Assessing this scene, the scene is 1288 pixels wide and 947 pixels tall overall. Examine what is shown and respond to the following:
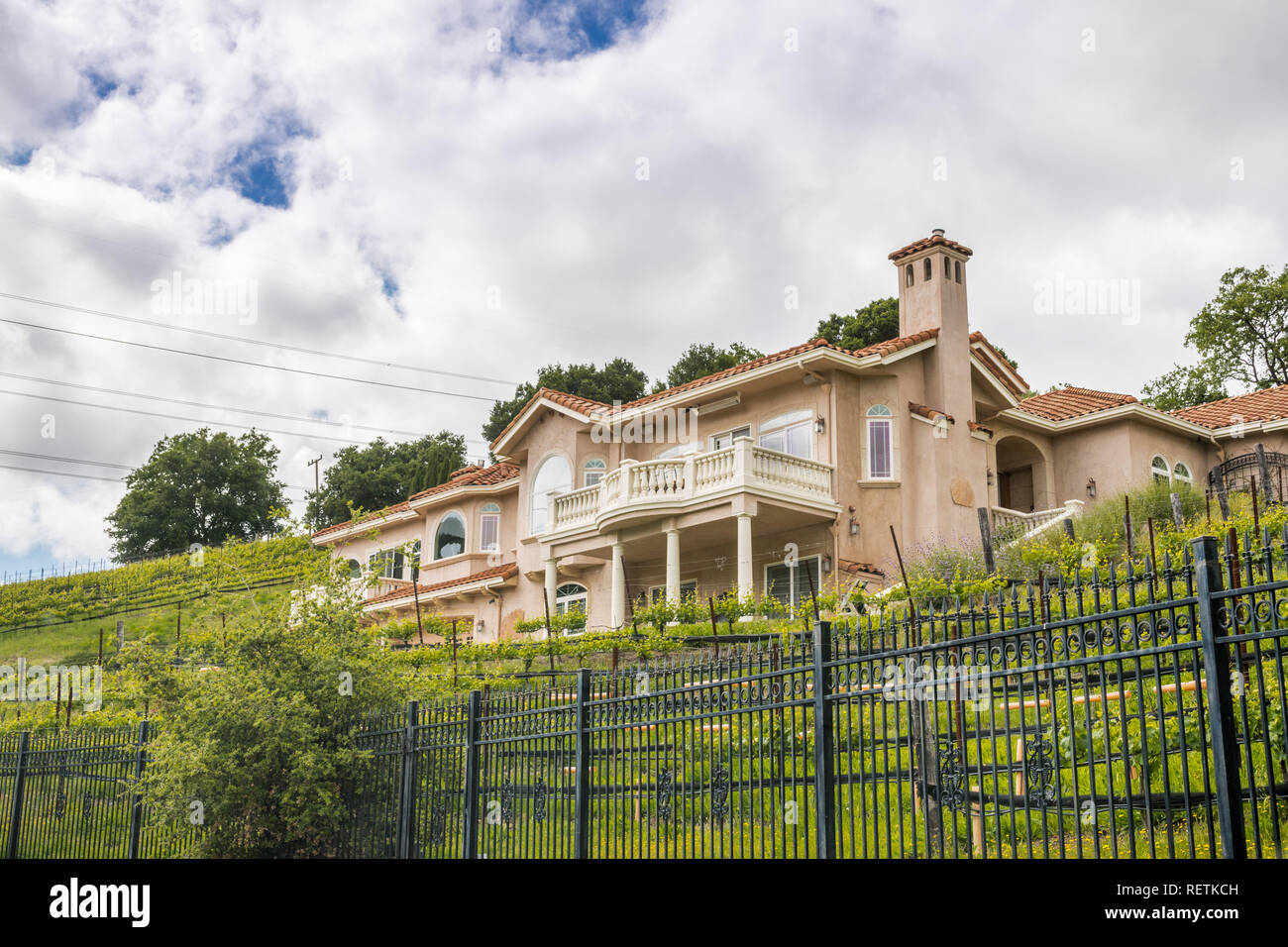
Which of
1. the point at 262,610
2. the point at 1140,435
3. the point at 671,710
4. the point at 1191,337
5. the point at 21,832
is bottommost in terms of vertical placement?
the point at 21,832

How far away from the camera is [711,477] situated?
964 inches

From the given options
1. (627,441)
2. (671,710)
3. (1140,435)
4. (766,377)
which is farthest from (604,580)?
(671,710)

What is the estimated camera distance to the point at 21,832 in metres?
16.5

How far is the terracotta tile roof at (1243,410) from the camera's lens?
28.6 metres

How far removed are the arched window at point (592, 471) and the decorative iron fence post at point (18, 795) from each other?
14844mm

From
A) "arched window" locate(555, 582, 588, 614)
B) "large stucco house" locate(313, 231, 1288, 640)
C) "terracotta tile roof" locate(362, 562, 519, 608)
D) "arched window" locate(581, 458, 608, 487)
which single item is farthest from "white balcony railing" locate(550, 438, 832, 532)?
"terracotta tile roof" locate(362, 562, 519, 608)

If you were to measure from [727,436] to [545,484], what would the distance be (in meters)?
5.54

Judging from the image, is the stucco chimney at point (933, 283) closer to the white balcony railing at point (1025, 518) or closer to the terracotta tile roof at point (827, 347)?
the terracotta tile roof at point (827, 347)

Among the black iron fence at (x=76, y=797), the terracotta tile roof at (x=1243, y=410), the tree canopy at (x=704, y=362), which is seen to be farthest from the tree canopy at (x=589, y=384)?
the black iron fence at (x=76, y=797)

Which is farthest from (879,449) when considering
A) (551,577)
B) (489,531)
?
(489,531)

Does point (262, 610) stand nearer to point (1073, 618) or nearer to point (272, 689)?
point (272, 689)

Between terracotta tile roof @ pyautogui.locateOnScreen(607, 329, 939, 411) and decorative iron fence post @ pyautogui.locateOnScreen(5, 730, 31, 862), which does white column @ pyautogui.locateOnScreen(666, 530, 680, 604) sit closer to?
terracotta tile roof @ pyautogui.locateOnScreen(607, 329, 939, 411)
